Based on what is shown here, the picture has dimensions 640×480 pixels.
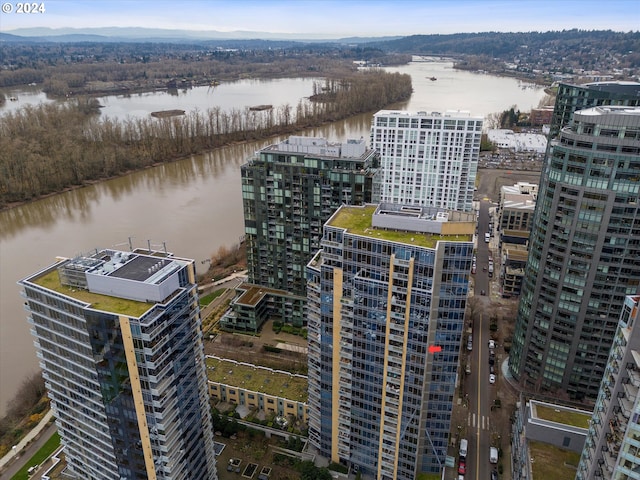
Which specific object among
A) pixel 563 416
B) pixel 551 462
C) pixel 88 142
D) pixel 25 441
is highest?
pixel 88 142

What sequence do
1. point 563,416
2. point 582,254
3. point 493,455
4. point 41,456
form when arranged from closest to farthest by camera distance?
point 563,416 < point 582,254 < point 493,455 < point 41,456

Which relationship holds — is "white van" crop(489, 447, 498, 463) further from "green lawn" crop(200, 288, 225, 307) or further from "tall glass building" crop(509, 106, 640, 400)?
"green lawn" crop(200, 288, 225, 307)

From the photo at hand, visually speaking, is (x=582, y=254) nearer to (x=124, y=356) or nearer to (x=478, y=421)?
(x=478, y=421)

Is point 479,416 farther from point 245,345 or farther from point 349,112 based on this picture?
point 349,112

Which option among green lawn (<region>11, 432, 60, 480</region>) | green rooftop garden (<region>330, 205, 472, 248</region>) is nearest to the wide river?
green lawn (<region>11, 432, 60, 480</region>)

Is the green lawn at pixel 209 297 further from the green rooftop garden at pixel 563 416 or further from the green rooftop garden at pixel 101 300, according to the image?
the green rooftop garden at pixel 563 416

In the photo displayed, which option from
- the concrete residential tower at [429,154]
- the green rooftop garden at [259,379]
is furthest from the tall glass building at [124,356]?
the concrete residential tower at [429,154]

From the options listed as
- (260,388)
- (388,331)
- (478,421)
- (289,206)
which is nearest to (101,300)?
(388,331)

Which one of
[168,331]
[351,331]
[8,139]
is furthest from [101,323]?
[8,139]
